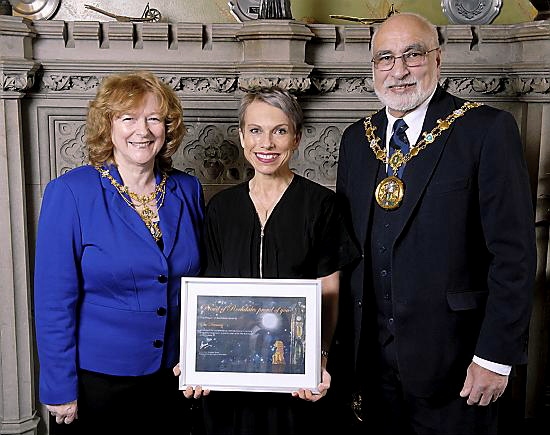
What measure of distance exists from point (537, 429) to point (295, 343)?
1695 mm

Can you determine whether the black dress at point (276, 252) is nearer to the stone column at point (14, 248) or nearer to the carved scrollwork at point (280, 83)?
the carved scrollwork at point (280, 83)

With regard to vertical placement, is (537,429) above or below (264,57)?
below

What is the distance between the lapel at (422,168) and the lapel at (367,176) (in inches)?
4.1

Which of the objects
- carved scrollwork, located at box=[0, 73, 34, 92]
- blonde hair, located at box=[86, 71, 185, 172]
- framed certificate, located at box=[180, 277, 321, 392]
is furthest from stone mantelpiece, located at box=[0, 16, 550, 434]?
framed certificate, located at box=[180, 277, 321, 392]

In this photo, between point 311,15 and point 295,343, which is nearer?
point 295,343

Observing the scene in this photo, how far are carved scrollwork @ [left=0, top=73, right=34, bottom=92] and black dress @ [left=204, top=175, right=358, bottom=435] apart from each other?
3.68 feet

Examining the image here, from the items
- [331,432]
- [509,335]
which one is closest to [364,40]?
[509,335]

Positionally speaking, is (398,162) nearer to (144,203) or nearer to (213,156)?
(144,203)

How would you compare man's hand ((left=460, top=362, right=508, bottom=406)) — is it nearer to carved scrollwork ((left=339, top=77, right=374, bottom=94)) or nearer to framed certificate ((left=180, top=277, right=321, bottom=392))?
framed certificate ((left=180, top=277, right=321, bottom=392))

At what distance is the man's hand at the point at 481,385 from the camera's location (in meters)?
1.84

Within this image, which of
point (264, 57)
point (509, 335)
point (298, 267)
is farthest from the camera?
point (264, 57)

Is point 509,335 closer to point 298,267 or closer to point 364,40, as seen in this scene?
point 298,267

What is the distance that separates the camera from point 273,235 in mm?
→ 1926

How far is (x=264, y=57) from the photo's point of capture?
8.61 feet
